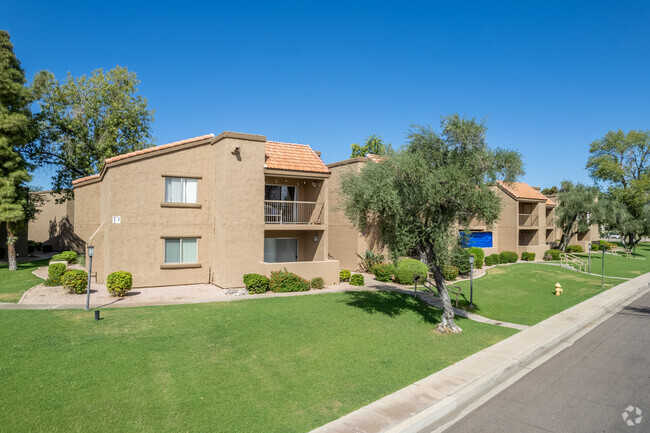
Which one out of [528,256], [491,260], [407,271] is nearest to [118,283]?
[407,271]

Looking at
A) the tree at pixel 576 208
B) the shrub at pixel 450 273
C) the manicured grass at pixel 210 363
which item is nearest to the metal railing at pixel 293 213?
the manicured grass at pixel 210 363

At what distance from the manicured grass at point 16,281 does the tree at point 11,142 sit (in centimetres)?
129

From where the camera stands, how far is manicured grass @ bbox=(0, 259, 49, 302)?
15.1 metres

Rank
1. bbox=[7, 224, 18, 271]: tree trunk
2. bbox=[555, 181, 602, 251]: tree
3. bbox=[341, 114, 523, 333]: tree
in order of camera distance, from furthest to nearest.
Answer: bbox=[555, 181, 602, 251]: tree
bbox=[7, 224, 18, 271]: tree trunk
bbox=[341, 114, 523, 333]: tree

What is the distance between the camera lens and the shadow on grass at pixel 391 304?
14.3 m

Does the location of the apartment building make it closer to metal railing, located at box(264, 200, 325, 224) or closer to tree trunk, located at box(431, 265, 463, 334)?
metal railing, located at box(264, 200, 325, 224)

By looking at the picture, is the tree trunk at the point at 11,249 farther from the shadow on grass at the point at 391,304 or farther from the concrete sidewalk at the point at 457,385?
the concrete sidewalk at the point at 457,385

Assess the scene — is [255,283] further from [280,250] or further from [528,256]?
[528,256]

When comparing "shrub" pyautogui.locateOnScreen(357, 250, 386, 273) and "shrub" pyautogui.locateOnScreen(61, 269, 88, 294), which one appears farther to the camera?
"shrub" pyautogui.locateOnScreen(357, 250, 386, 273)

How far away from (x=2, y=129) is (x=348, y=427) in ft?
86.0

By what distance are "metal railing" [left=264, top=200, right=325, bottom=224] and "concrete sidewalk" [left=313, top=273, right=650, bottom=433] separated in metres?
11.4

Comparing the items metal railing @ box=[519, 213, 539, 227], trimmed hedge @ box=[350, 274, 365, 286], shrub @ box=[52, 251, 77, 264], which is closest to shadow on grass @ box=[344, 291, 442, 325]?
trimmed hedge @ box=[350, 274, 365, 286]

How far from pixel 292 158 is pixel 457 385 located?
48.6ft

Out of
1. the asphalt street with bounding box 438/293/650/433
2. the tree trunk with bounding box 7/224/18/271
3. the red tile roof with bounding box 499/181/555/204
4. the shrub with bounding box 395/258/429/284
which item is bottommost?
the asphalt street with bounding box 438/293/650/433
